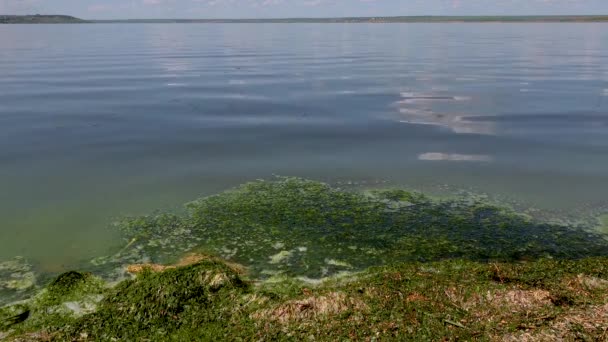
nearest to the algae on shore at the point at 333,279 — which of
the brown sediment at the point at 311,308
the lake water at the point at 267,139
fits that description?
the brown sediment at the point at 311,308

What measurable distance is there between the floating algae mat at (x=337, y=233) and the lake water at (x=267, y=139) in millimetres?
838

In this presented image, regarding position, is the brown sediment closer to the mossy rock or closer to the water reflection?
the mossy rock

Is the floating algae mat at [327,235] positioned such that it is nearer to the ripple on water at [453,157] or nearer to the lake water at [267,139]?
the lake water at [267,139]

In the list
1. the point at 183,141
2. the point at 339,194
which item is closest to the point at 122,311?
the point at 339,194

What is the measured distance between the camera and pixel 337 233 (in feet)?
26.5

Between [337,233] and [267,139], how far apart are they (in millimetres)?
6878

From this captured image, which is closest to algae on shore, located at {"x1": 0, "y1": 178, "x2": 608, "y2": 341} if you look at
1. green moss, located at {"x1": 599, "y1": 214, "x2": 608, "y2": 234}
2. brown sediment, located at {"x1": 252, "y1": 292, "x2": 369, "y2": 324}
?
brown sediment, located at {"x1": 252, "y1": 292, "x2": 369, "y2": 324}

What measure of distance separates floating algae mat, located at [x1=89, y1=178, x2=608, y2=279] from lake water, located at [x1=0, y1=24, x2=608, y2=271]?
0.84 metres

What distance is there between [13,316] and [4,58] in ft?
130

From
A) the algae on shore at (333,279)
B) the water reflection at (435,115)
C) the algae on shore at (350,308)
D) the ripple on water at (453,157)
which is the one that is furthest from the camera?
the water reflection at (435,115)

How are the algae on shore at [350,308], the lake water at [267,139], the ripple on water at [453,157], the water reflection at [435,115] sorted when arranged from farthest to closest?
1. the water reflection at [435,115]
2. the ripple on water at [453,157]
3. the lake water at [267,139]
4. the algae on shore at [350,308]

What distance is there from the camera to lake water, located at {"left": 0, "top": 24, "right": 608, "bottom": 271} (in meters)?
9.69

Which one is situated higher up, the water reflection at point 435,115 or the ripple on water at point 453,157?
the water reflection at point 435,115

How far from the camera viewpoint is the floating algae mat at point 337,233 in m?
7.26
